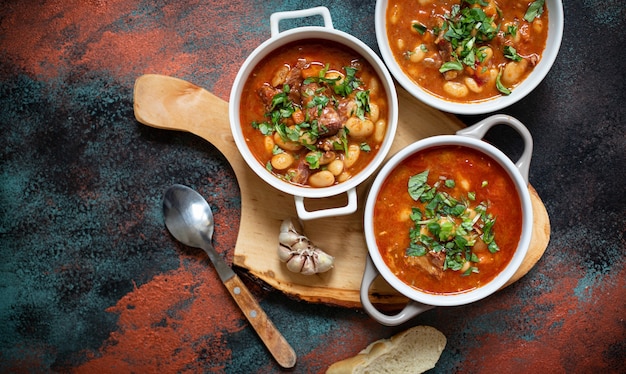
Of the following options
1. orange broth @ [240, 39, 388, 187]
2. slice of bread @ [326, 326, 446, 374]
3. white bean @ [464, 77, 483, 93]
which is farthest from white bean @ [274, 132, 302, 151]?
slice of bread @ [326, 326, 446, 374]

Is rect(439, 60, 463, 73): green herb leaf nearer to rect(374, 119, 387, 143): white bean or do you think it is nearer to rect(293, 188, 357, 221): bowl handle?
rect(374, 119, 387, 143): white bean

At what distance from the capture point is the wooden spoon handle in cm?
291

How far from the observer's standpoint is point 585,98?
9.79 ft

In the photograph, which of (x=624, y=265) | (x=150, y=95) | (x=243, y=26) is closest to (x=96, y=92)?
(x=150, y=95)

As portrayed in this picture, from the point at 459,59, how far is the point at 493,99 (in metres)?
0.25

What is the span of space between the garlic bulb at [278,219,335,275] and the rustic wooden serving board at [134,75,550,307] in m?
0.10

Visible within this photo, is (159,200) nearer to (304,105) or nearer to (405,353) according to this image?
(304,105)

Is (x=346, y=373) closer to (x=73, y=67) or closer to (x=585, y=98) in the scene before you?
(x=585, y=98)

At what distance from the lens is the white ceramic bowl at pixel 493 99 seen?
2.57 m

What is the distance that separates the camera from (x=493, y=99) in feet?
8.66

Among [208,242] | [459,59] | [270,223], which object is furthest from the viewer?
[208,242]

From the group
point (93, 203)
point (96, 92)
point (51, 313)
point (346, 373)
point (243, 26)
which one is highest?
point (243, 26)

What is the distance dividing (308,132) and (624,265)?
6.20ft

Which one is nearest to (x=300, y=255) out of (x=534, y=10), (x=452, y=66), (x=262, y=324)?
(x=262, y=324)
